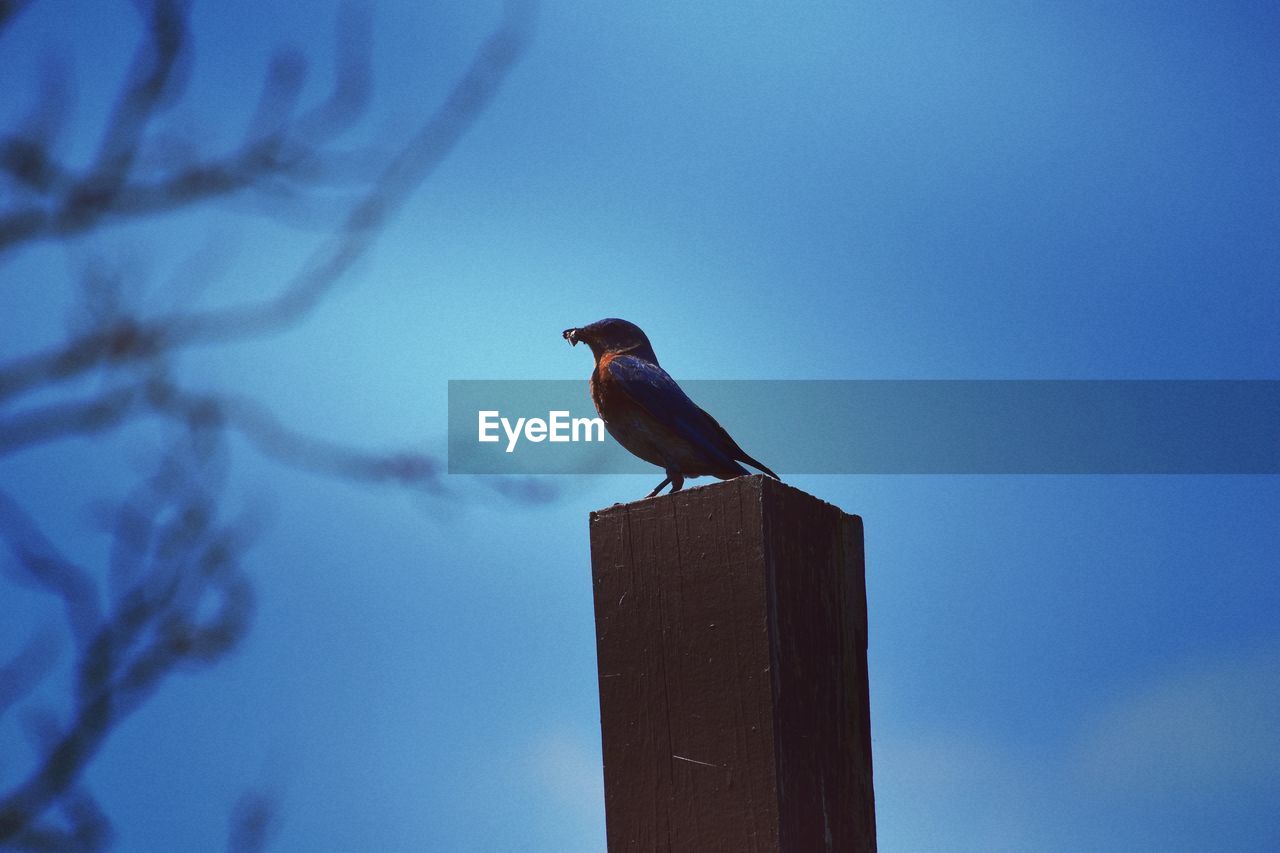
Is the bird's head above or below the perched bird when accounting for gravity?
above

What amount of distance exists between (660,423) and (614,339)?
0.46 m

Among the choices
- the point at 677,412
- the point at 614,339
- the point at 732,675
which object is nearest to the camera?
the point at 732,675

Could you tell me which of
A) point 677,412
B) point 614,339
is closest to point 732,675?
point 677,412

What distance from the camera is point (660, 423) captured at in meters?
3.69

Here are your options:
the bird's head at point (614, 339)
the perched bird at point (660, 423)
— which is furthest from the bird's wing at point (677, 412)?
the bird's head at point (614, 339)

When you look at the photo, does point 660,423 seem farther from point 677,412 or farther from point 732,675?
point 732,675

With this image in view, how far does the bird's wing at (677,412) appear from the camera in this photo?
3.64 metres

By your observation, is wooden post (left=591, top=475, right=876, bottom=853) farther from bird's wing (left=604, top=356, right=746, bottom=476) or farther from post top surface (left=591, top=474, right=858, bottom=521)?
bird's wing (left=604, top=356, right=746, bottom=476)

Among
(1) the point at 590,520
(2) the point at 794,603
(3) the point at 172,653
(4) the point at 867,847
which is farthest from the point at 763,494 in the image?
(3) the point at 172,653

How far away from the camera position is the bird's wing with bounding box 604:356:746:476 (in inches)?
143

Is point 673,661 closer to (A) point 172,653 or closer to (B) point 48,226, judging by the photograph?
(A) point 172,653

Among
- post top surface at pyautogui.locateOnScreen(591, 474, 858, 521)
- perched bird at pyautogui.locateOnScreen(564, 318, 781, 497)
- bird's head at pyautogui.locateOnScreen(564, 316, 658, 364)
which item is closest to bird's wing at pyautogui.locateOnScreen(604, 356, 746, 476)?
perched bird at pyautogui.locateOnScreen(564, 318, 781, 497)

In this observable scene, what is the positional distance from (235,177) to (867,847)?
1400 mm

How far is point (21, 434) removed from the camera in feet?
7.37
